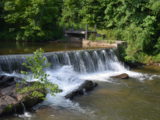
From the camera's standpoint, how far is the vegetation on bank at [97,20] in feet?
51.1

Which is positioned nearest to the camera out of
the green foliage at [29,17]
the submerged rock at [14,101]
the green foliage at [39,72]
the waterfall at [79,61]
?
the green foliage at [39,72]

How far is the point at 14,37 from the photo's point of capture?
20969 mm

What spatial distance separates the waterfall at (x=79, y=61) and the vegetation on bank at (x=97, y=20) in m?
1.24

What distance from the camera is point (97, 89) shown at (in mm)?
10320

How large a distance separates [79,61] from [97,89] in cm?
374

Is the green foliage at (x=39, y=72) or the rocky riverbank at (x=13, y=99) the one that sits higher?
the green foliage at (x=39, y=72)

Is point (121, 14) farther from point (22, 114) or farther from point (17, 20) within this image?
point (22, 114)

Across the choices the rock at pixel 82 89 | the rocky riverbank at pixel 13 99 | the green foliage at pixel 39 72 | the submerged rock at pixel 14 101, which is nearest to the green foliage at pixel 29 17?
the rock at pixel 82 89

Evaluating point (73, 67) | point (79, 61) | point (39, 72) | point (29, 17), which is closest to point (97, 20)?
point (29, 17)

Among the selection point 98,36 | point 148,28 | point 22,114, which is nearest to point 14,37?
point 98,36

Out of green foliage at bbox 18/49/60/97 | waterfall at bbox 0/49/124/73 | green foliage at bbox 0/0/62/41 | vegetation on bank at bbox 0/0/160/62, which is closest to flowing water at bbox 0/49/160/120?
waterfall at bbox 0/49/124/73

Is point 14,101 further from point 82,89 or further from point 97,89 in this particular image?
point 97,89

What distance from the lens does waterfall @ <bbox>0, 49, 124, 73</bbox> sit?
11.6m

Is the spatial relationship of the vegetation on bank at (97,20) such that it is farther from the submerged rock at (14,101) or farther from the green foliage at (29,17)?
the submerged rock at (14,101)
